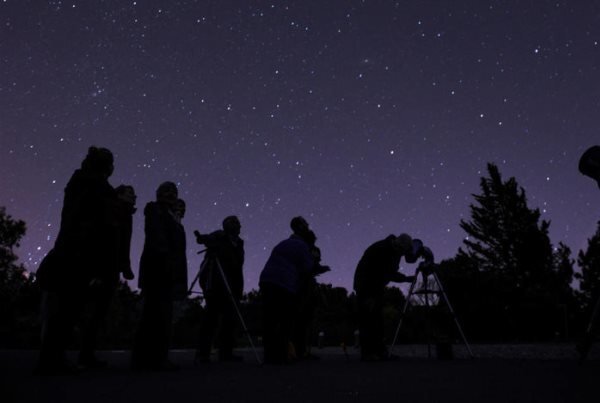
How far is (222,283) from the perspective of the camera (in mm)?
6676

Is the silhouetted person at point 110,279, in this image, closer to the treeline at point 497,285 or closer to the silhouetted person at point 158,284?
the silhouetted person at point 158,284

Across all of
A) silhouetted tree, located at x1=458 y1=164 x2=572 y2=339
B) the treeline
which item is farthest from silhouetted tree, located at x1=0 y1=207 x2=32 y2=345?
silhouetted tree, located at x1=458 y1=164 x2=572 y2=339

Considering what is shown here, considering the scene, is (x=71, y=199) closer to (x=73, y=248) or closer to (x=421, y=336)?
(x=73, y=248)

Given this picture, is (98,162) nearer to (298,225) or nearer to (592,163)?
(298,225)

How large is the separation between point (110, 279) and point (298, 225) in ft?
8.70

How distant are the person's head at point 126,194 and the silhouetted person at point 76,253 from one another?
0.87m

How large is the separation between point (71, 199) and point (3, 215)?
33005 mm

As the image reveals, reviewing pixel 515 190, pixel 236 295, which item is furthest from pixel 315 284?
pixel 515 190

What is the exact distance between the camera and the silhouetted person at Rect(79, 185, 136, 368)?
4.80 m

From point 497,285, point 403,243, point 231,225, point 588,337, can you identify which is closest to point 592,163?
point 588,337

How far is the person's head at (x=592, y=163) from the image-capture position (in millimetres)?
5379

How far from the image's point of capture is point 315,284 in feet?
24.3

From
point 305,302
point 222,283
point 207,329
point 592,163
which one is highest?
point 592,163

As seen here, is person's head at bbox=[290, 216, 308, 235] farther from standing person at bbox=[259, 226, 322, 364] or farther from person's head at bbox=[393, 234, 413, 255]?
person's head at bbox=[393, 234, 413, 255]
